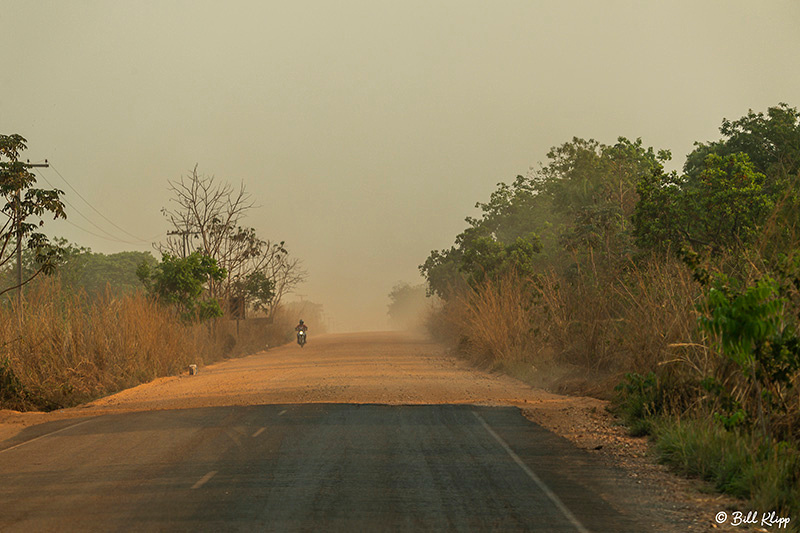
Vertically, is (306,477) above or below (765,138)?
below

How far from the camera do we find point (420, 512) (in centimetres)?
788

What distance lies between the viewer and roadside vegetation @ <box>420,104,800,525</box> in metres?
8.89

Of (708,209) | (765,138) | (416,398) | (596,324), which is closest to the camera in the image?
(416,398)

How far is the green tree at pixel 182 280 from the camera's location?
34719 mm

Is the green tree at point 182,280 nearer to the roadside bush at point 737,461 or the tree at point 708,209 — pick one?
the tree at point 708,209

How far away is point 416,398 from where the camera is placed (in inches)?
729

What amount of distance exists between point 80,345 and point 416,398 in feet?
32.3

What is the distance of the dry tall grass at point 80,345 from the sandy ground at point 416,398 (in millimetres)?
722

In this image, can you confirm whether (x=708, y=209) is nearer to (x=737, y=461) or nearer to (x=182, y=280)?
(x=737, y=461)

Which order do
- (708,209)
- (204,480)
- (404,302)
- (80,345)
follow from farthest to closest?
(404,302) < (80,345) < (708,209) < (204,480)

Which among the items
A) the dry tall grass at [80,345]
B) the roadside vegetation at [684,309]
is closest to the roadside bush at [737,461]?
the roadside vegetation at [684,309]

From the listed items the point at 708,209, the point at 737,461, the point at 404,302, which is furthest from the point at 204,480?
→ the point at 404,302

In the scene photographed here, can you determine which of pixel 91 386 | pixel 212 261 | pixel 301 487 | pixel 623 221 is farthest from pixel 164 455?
pixel 212 261

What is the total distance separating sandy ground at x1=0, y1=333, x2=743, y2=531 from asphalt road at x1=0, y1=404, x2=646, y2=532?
58 centimetres
